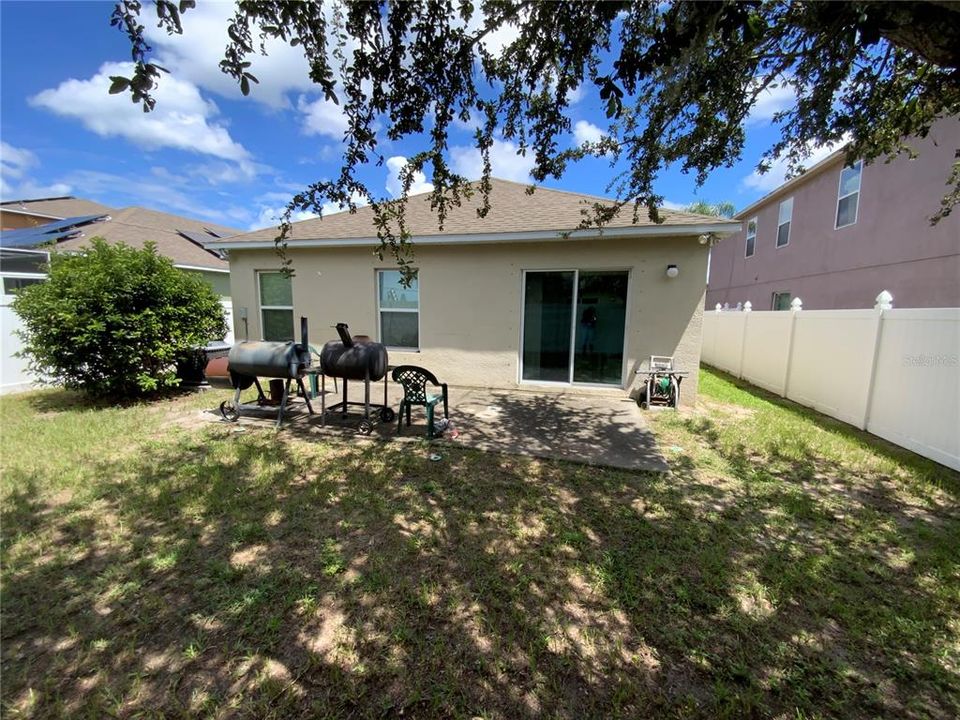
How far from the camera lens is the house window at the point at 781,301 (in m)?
13.1

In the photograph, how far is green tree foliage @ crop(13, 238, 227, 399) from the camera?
586 cm

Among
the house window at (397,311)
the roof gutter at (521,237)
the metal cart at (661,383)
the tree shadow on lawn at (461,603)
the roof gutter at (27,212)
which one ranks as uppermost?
the roof gutter at (27,212)

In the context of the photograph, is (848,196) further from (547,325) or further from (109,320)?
(109,320)

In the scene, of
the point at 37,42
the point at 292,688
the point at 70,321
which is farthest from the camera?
the point at 70,321

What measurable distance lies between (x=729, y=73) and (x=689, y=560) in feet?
12.8

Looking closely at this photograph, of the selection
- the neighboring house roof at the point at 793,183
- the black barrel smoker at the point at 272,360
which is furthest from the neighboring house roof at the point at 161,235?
the neighboring house roof at the point at 793,183

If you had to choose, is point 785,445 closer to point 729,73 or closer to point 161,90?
point 729,73

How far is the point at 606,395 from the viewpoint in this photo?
7242 millimetres

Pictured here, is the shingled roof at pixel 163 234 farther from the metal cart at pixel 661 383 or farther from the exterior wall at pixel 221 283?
the metal cart at pixel 661 383

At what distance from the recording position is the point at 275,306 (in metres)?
8.86

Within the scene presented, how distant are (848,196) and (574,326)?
380 inches

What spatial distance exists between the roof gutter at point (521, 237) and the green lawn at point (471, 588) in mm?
3753

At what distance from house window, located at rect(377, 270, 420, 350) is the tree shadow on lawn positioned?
15.9ft

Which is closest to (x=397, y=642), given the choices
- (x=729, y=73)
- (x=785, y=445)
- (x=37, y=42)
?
(x=729, y=73)
